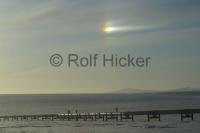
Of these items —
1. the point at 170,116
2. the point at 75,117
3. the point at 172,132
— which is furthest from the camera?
the point at 170,116

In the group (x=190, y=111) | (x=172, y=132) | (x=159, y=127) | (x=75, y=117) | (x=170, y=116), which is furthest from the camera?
(x=170, y=116)

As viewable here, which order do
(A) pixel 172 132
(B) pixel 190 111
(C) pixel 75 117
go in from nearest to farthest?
(A) pixel 172 132
(B) pixel 190 111
(C) pixel 75 117

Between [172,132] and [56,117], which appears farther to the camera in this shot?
[56,117]

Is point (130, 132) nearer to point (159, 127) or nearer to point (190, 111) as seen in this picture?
point (159, 127)

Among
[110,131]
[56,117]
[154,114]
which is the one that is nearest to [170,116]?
[154,114]

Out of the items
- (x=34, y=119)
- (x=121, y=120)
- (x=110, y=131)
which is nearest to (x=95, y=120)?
(x=121, y=120)

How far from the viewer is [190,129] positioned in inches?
2625

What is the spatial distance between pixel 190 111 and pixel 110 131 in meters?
22.2

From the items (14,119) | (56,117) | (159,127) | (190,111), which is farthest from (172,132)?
(14,119)

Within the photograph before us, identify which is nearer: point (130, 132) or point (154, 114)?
point (130, 132)

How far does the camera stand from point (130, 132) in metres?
64.2

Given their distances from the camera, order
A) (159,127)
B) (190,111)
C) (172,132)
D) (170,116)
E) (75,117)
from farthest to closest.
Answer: (170,116) → (75,117) → (190,111) → (159,127) → (172,132)

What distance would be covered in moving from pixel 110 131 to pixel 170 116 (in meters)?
35.6

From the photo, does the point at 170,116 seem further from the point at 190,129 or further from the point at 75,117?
the point at 190,129
